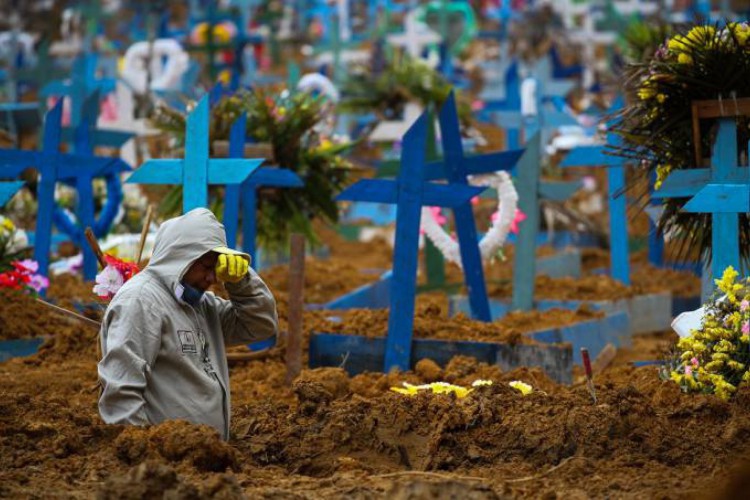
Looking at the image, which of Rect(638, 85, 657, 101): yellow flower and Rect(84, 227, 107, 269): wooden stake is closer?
Rect(84, 227, 107, 269): wooden stake

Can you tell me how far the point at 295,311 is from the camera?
9070 mm

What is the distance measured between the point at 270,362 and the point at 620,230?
468 centimetres

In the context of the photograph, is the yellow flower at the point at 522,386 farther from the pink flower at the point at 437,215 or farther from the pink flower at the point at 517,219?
the pink flower at the point at 437,215

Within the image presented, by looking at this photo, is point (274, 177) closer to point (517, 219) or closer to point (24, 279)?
point (24, 279)

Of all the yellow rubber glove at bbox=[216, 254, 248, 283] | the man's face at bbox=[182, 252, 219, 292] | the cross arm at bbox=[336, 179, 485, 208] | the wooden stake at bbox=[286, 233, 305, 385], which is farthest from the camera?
the cross arm at bbox=[336, 179, 485, 208]

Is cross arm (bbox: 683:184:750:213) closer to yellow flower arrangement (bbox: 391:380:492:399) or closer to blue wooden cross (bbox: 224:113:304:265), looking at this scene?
yellow flower arrangement (bbox: 391:380:492:399)

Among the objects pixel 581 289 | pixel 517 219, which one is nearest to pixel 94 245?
pixel 517 219

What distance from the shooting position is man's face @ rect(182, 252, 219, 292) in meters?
6.54

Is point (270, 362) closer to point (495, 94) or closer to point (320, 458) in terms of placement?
point (320, 458)

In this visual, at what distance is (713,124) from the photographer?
854 cm

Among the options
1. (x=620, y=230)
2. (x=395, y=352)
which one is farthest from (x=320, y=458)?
(x=620, y=230)

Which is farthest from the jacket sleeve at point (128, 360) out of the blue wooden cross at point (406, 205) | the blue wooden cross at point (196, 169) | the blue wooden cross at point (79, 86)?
the blue wooden cross at point (79, 86)

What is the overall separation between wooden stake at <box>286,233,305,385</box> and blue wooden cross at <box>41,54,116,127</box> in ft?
33.4

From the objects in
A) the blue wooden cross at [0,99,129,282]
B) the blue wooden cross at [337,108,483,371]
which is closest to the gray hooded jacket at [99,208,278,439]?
the blue wooden cross at [337,108,483,371]
